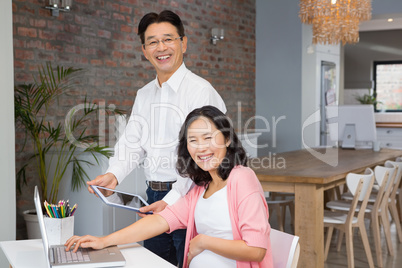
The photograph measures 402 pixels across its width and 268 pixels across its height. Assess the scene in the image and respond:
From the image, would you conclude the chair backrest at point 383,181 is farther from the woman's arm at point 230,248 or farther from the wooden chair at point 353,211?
the woman's arm at point 230,248

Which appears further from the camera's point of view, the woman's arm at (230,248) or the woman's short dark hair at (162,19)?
the woman's short dark hair at (162,19)

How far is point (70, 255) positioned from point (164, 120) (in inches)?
31.3

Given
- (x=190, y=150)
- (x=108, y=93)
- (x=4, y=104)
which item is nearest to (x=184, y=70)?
(x=190, y=150)

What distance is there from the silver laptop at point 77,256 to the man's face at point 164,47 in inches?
32.0

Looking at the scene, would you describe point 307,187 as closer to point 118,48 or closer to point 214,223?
point 214,223

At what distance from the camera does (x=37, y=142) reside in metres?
3.87

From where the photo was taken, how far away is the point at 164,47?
84.3 inches

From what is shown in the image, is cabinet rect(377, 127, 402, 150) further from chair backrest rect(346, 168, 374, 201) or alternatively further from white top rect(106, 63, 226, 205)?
white top rect(106, 63, 226, 205)

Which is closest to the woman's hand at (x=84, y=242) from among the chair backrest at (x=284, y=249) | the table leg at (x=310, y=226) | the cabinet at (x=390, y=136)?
the chair backrest at (x=284, y=249)

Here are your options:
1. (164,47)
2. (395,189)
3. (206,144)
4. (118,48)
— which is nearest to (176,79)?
(164,47)

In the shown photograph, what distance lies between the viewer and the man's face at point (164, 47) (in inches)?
84.3

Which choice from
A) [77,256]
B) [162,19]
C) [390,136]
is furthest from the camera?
[390,136]

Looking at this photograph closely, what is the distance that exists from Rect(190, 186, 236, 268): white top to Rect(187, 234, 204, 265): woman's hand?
2 cm

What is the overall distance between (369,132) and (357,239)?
1.35 meters
